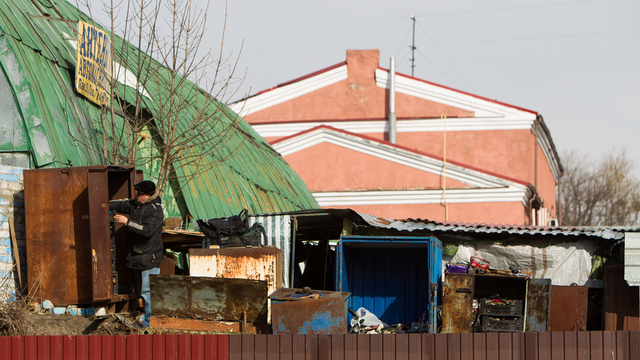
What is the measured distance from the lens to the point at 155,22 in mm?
11477

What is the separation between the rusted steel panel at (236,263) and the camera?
32.8 feet

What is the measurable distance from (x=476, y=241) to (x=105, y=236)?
670 centimetres

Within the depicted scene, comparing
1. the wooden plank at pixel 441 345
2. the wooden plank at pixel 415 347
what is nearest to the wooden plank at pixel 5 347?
the wooden plank at pixel 415 347

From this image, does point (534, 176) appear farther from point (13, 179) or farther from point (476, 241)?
point (13, 179)

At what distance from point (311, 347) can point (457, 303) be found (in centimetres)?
356

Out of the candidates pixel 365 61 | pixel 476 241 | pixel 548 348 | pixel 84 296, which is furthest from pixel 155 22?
pixel 365 61

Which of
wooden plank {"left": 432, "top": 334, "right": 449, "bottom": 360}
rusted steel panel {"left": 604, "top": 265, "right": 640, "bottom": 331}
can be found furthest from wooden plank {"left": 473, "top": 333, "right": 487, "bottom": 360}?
rusted steel panel {"left": 604, "top": 265, "right": 640, "bottom": 331}

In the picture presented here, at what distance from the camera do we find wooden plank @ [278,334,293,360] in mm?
7773

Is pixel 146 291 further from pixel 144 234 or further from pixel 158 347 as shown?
pixel 158 347

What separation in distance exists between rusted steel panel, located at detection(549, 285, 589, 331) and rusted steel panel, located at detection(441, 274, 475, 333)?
151cm

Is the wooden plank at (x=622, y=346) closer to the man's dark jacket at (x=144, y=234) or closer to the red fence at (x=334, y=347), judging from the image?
the red fence at (x=334, y=347)

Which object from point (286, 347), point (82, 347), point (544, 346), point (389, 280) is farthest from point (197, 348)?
point (389, 280)

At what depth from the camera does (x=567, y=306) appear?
10.9 meters

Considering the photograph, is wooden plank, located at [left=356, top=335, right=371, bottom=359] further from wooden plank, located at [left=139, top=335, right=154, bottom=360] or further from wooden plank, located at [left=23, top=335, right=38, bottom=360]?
wooden plank, located at [left=23, top=335, right=38, bottom=360]
